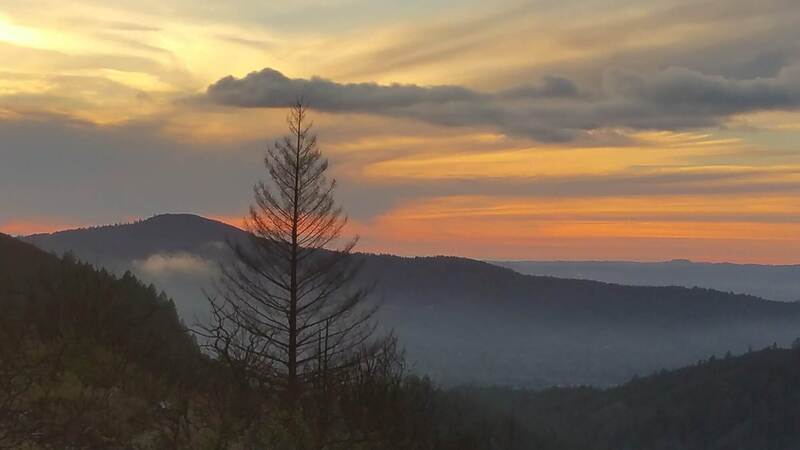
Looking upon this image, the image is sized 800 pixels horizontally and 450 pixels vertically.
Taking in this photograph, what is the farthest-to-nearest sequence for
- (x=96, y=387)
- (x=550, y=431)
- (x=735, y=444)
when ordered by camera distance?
1. (x=735, y=444)
2. (x=550, y=431)
3. (x=96, y=387)

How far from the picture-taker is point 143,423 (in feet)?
30.3

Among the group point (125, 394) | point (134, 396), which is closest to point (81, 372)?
point (125, 394)

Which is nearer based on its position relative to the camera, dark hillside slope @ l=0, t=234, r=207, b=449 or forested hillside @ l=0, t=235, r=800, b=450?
forested hillside @ l=0, t=235, r=800, b=450

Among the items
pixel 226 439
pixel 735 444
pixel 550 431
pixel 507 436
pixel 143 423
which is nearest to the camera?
pixel 226 439

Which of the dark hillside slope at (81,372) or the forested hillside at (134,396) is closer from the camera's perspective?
the forested hillside at (134,396)

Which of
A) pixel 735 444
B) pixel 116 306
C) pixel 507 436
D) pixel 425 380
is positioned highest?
pixel 116 306

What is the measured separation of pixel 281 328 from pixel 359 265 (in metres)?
4.38

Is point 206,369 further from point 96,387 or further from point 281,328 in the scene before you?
point 281,328

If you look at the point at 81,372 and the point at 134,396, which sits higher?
the point at 81,372

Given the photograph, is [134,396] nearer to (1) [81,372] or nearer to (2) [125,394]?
(2) [125,394]

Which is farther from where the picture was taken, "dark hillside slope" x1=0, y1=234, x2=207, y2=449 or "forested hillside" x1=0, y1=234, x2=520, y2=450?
"dark hillside slope" x1=0, y1=234, x2=207, y2=449

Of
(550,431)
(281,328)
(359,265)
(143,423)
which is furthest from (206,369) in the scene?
(550,431)

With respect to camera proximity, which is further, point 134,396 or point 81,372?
point 81,372

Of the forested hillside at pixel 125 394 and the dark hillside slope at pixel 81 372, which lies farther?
the dark hillside slope at pixel 81 372
